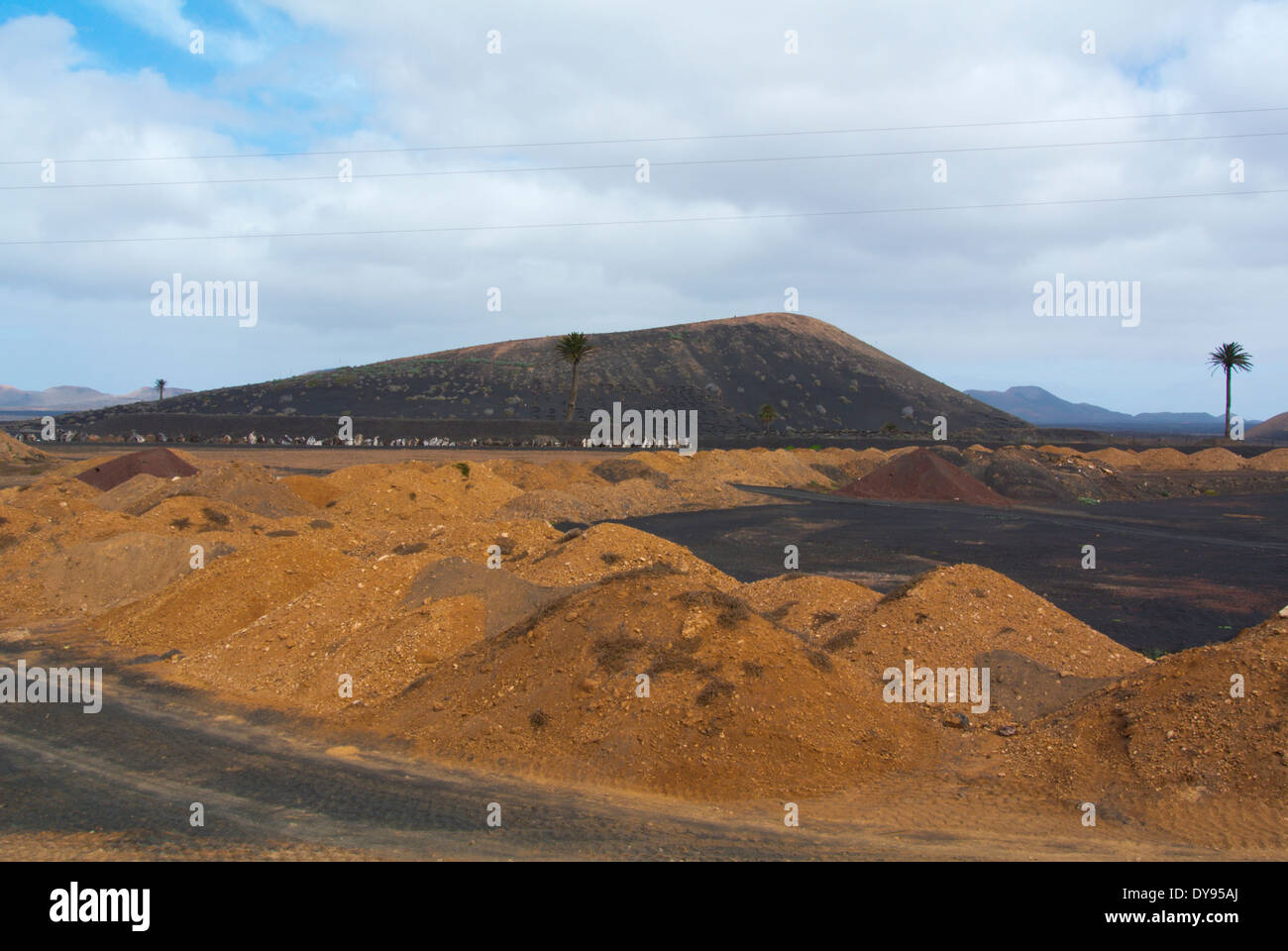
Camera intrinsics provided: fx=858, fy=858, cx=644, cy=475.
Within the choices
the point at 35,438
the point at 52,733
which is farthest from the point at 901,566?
the point at 35,438

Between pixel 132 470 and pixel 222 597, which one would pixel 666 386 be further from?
pixel 222 597

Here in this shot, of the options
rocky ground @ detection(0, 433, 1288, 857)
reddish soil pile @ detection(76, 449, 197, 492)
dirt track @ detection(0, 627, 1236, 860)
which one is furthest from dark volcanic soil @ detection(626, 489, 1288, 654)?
reddish soil pile @ detection(76, 449, 197, 492)

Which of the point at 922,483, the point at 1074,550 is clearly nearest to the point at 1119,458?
the point at 922,483

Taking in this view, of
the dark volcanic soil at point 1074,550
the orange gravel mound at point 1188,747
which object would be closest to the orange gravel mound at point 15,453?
the dark volcanic soil at point 1074,550

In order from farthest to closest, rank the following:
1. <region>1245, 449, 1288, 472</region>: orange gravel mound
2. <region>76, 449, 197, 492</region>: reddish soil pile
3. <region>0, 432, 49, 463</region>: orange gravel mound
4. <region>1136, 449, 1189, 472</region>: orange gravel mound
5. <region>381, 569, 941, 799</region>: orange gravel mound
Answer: <region>1136, 449, 1189, 472</region>: orange gravel mound → <region>1245, 449, 1288, 472</region>: orange gravel mound → <region>0, 432, 49, 463</region>: orange gravel mound → <region>76, 449, 197, 492</region>: reddish soil pile → <region>381, 569, 941, 799</region>: orange gravel mound

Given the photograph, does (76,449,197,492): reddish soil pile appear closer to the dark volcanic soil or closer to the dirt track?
the dark volcanic soil

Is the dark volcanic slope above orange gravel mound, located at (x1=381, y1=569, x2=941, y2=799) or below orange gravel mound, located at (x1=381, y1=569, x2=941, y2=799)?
above

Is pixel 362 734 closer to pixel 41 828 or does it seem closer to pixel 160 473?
pixel 41 828
